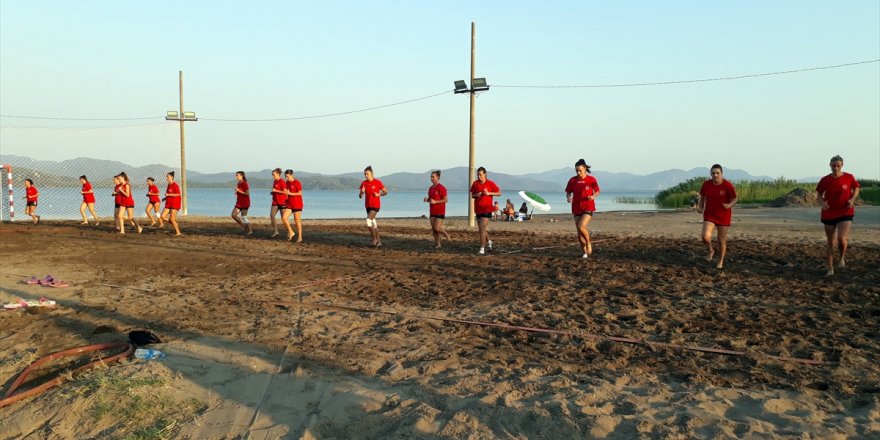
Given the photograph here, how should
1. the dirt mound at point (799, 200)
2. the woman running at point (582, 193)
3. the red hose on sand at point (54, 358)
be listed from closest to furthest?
the red hose on sand at point (54, 358) < the woman running at point (582, 193) < the dirt mound at point (799, 200)

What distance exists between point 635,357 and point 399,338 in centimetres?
209

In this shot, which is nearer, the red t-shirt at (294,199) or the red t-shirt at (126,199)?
the red t-shirt at (294,199)

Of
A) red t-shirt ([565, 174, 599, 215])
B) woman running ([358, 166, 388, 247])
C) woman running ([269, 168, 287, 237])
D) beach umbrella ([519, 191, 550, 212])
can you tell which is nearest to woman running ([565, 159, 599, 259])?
red t-shirt ([565, 174, 599, 215])

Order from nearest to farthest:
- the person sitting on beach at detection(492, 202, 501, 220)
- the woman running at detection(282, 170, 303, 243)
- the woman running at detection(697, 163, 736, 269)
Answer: the woman running at detection(697, 163, 736, 269) → the woman running at detection(282, 170, 303, 243) → the person sitting on beach at detection(492, 202, 501, 220)

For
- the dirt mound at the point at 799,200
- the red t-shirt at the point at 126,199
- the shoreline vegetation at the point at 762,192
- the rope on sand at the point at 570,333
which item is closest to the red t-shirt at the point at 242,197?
the red t-shirt at the point at 126,199

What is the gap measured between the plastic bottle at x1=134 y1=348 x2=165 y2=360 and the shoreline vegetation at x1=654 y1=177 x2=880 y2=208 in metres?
37.7

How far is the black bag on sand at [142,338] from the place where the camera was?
5.33 metres

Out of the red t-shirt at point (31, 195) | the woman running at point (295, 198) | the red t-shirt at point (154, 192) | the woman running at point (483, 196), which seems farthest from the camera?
the red t-shirt at point (31, 195)

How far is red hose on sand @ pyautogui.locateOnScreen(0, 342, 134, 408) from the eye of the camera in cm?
433

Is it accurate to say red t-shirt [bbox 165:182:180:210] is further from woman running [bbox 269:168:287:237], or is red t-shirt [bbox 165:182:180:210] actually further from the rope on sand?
the rope on sand

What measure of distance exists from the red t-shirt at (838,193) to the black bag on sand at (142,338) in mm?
9071

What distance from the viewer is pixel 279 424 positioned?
12.6 ft

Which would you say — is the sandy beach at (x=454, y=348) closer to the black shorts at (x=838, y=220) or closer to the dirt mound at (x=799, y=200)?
the black shorts at (x=838, y=220)

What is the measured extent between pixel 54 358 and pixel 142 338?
66 centimetres
